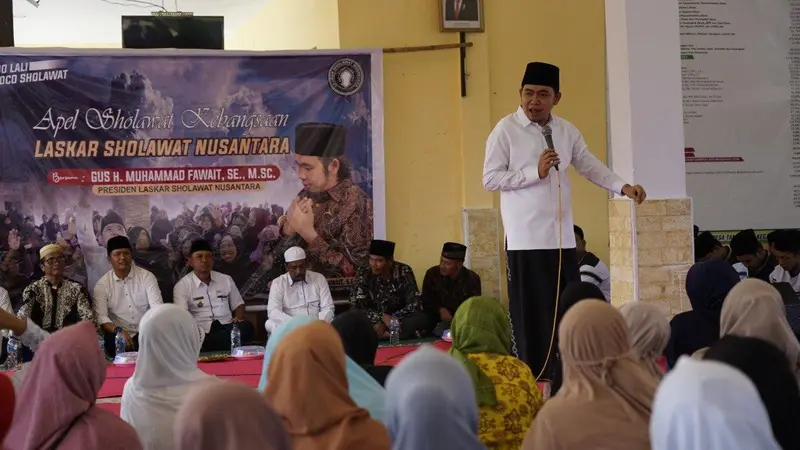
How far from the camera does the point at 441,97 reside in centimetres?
722

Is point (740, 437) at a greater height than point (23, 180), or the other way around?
point (23, 180)

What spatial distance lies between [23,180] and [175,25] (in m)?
1.45

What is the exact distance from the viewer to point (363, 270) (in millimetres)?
6961

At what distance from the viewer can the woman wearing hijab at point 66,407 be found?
7.55ft

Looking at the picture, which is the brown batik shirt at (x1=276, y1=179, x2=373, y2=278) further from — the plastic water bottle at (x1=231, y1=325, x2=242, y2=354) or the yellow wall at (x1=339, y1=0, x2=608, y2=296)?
the plastic water bottle at (x1=231, y1=325, x2=242, y2=354)

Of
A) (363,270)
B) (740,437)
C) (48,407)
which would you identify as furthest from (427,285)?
(740,437)

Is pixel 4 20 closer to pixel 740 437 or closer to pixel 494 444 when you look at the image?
pixel 494 444

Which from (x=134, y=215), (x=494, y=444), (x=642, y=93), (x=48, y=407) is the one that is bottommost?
(x=494, y=444)

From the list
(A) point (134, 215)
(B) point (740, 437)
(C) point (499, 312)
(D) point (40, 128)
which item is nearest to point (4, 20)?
(D) point (40, 128)

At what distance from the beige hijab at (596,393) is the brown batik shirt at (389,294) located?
4.45 meters

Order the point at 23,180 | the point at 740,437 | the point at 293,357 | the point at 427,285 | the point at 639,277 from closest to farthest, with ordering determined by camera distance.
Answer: the point at 740,437 < the point at 293,357 < the point at 639,277 < the point at 23,180 < the point at 427,285

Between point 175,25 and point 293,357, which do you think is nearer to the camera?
point 293,357

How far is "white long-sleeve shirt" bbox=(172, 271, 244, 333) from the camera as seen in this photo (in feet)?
21.9

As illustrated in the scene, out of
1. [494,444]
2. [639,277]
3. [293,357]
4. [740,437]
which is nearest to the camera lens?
[740,437]
